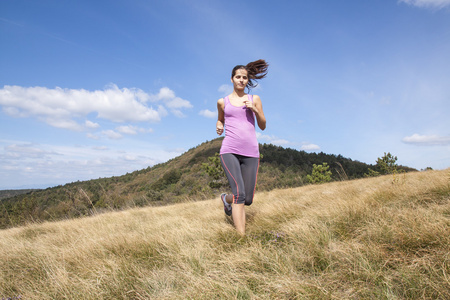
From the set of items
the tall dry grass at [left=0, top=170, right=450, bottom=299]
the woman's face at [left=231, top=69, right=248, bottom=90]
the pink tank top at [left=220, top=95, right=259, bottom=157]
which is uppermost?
the woman's face at [left=231, top=69, right=248, bottom=90]

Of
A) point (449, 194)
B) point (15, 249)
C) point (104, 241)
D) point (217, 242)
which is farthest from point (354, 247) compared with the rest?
point (15, 249)

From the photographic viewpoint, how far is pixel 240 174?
9.47 ft

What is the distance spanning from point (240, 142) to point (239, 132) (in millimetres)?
132

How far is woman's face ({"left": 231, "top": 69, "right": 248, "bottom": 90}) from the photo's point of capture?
3.11 meters

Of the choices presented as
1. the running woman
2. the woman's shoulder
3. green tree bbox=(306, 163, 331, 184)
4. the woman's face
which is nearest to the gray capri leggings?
the running woman

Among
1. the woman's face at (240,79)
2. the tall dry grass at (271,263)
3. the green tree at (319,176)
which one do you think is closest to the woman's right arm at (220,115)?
the woman's face at (240,79)

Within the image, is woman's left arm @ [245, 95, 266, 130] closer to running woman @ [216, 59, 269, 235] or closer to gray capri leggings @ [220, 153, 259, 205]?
running woman @ [216, 59, 269, 235]

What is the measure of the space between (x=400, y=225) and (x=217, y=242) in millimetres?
1830

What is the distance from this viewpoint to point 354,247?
1.78 meters

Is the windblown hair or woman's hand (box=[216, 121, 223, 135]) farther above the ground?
the windblown hair

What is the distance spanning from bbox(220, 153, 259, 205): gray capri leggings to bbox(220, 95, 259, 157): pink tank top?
85 mm

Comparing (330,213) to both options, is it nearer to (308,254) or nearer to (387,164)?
(308,254)

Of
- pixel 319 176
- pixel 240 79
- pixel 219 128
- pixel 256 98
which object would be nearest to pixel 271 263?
pixel 219 128

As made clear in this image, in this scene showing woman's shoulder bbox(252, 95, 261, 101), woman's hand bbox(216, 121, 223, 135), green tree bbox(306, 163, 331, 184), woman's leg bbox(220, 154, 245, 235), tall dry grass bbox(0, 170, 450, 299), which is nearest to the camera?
tall dry grass bbox(0, 170, 450, 299)
